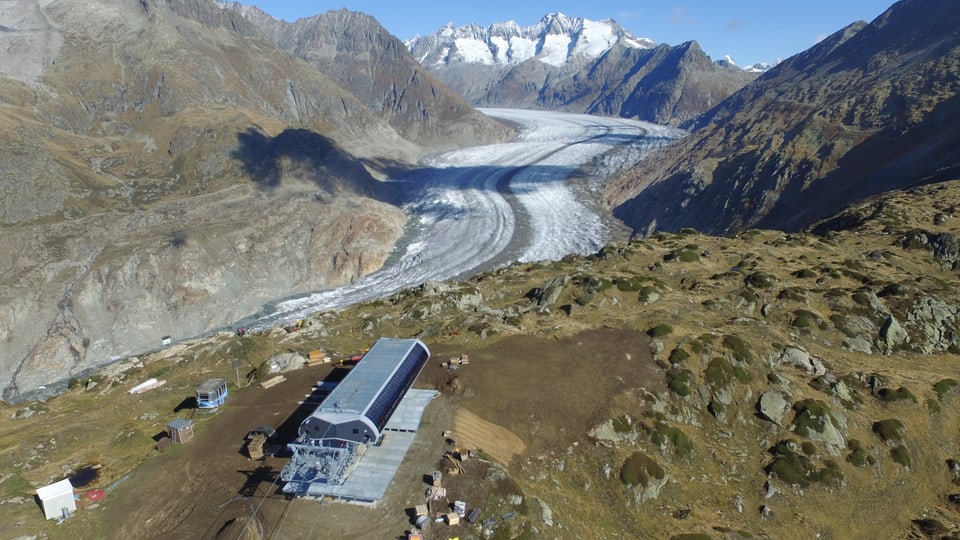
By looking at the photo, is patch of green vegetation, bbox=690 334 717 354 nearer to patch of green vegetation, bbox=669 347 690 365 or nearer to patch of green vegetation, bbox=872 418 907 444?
patch of green vegetation, bbox=669 347 690 365

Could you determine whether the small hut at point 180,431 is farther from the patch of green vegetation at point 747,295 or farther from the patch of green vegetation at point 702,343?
the patch of green vegetation at point 747,295

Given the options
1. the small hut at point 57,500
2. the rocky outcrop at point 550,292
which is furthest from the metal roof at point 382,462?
the rocky outcrop at point 550,292

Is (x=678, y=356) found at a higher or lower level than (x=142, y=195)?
lower

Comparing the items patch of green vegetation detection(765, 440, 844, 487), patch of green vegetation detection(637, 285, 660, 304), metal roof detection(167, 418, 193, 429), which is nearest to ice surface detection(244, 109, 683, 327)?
A: patch of green vegetation detection(637, 285, 660, 304)

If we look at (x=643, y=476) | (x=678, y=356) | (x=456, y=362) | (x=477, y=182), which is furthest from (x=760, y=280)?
(x=477, y=182)

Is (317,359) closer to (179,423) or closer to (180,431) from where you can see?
(179,423)

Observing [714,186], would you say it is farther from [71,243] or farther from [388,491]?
[71,243]
